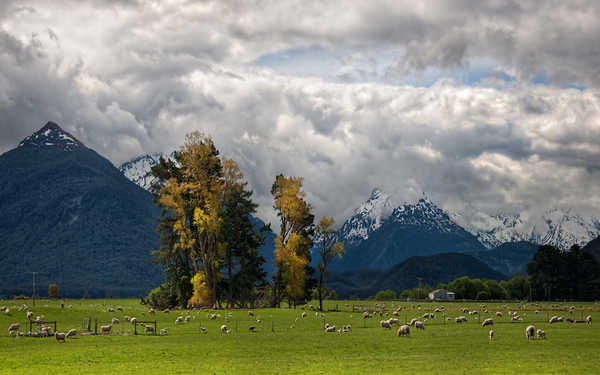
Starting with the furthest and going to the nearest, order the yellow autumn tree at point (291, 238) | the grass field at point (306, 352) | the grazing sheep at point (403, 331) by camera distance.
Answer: the yellow autumn tree at point (291, 238) < the grazing sheep at point (403, 331) < the grass field at point (306, 352)

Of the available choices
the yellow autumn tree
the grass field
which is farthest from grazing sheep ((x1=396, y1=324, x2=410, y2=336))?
the yellow autumn tree

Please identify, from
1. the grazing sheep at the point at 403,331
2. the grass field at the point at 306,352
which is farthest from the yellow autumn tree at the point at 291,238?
the grazing sheep at the point at 403,331

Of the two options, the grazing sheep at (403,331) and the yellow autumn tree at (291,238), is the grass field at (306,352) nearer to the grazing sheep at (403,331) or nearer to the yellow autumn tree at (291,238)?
the grazing sheep at (403,331)

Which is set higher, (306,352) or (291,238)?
(291,238)

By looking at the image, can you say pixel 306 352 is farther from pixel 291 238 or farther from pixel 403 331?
pixel 291 238

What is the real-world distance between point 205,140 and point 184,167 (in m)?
6.36

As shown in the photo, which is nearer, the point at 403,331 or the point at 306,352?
the point at 306,352

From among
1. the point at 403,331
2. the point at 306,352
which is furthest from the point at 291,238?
the point at 306,352

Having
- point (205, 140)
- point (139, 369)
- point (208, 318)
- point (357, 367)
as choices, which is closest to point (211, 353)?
point (139, 369)

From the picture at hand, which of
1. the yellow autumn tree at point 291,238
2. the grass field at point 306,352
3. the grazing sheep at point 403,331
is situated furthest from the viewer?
the yellow autumn tree at point 291,238

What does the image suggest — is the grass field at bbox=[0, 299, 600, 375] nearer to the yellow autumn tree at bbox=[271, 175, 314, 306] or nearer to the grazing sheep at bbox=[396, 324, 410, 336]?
the grazing sheep at bbox=[396, 324, 410, 336]

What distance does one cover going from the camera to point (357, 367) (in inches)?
1453

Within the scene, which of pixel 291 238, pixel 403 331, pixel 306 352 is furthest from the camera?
pixel 291 238

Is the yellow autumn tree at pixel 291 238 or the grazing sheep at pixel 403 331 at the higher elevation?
the yellow autumn tree at pixel 291 238
